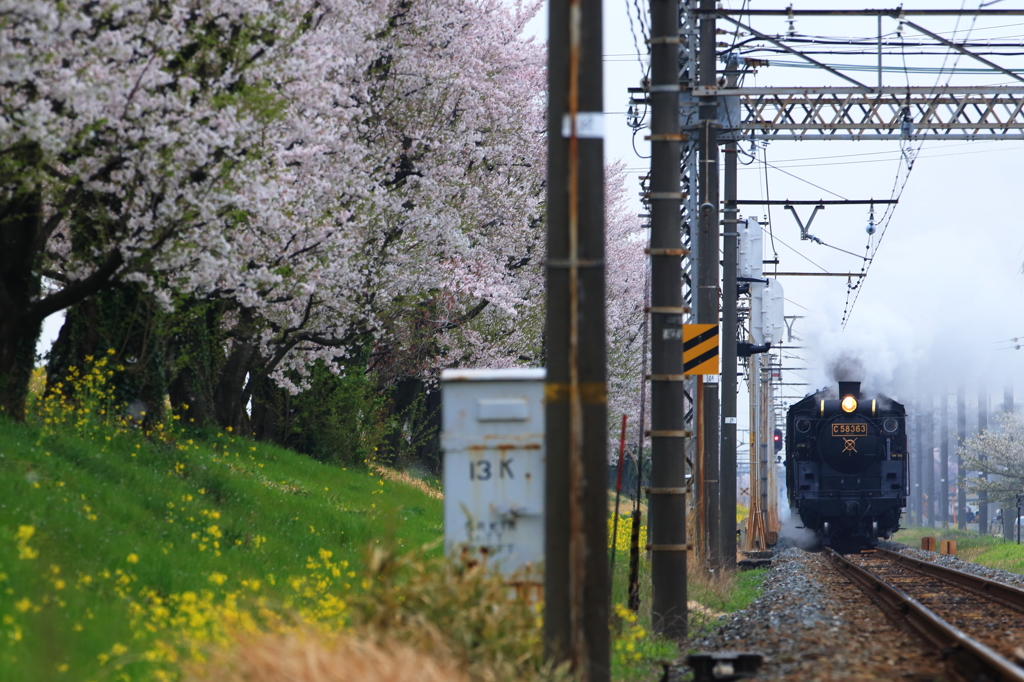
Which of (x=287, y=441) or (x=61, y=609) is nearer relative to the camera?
(x=61, y=609)

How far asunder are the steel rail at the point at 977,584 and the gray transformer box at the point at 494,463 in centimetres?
885

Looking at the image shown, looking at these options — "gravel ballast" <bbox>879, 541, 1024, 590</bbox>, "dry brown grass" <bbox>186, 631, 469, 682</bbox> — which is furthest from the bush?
"dry brown grass" <bbox>186, 631, 469, 682</bbox>

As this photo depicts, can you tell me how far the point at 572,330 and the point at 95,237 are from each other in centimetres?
962

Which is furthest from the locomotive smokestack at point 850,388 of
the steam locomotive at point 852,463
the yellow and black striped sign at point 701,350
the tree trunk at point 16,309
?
the tree trunk at point 16,309

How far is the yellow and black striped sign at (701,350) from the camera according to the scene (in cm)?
1450

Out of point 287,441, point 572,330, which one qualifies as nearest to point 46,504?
point 572,330

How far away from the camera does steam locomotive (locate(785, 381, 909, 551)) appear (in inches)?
1211

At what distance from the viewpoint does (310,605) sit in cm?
1002

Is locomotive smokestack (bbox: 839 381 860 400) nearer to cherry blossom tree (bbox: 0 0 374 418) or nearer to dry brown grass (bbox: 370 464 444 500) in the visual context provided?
dry brown grass (bbox: 370 464 444 500)

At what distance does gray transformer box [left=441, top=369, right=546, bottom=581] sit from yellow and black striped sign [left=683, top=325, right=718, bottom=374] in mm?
7357

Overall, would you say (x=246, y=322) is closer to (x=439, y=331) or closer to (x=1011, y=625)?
(x=439, y=331)

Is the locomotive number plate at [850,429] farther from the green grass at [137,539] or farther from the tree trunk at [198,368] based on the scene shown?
the tree trunk at [198,368]

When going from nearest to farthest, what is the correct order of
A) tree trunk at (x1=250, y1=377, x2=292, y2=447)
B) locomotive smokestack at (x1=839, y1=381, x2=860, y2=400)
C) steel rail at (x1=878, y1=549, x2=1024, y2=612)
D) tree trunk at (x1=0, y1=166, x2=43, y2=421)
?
tree trunk at (x1=0, y1=166, x2=43, y2=421) → steel rail at (x1=878, y1=549, x2=1024, y2=612) → tree trunk at (x1=250, y1=377, x2=292, y2=447) → locomotive smokestack at (x1=839, y1=381, x2=860, y2=400)

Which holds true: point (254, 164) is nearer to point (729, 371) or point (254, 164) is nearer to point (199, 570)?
point (199, 570)
